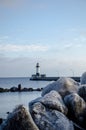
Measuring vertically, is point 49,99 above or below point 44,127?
above

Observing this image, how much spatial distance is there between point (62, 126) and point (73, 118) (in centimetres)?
187

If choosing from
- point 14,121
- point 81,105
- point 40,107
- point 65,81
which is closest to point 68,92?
point 65,81

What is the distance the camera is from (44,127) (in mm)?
15758

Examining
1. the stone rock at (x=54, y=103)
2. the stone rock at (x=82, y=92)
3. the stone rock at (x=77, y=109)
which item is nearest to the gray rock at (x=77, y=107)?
the stone rock at (x=77, y=109)

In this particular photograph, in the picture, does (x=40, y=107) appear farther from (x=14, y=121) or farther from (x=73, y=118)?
(x=14, y=121)

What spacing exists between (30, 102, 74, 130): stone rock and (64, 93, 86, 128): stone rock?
3.61 ft

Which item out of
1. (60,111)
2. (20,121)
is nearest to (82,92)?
(60,111)

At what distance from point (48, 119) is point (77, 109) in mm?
1955

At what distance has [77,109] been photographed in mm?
17703

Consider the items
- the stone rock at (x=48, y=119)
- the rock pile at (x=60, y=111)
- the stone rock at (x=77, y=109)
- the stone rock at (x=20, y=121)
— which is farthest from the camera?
the stone rock at (x=77, y=109)

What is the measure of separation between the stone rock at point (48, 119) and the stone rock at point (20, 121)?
276cm

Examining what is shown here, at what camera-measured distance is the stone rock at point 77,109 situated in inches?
695

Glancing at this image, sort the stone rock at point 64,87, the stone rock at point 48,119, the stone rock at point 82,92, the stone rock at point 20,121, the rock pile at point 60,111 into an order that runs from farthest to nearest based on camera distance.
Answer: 1. the stone rock at point 64,87
2. the stone rock at point 82,92
3. the rock pile at point 60,111
4. the stone rock at point 48,119
5. the stone rock at point 20,121

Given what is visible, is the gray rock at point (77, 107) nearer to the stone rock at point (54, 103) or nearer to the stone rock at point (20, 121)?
the stone rock at point (54, 103)
